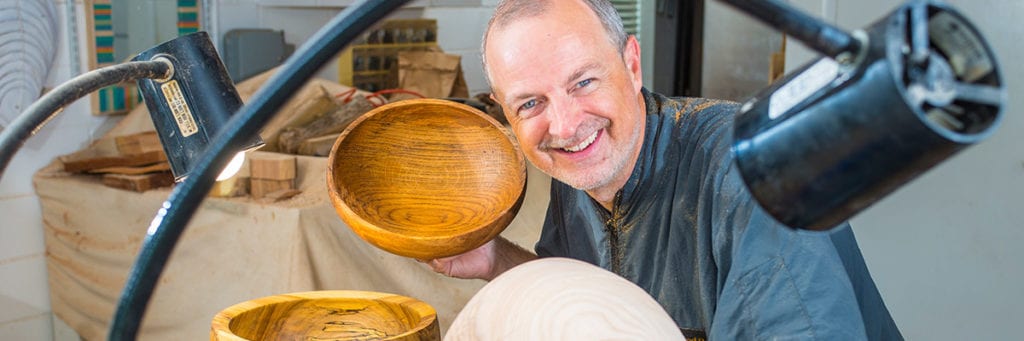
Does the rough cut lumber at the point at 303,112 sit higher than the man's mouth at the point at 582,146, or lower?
lower

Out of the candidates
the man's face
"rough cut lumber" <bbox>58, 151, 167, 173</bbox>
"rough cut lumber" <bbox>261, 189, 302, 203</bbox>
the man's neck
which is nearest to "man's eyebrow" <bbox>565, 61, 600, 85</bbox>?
the man's face

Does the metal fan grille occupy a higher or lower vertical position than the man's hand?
higher

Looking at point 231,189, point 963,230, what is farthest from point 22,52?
point 963,230

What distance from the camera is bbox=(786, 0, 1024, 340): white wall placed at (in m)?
A: 2.59

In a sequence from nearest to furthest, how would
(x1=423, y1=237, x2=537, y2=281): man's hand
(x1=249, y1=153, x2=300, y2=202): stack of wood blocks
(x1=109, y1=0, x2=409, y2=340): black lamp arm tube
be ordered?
(x1=109, y1=0, x2=409, y2=340): black lamp arm tube
(x1=423, y1=237, x2=537, y2=281): man's hand
(x1=249, y1=153, x2=300, y2=202): stack of wood blocks

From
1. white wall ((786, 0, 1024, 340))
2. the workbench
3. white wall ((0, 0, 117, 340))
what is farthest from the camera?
white wall ((0, 0, 117, 340))

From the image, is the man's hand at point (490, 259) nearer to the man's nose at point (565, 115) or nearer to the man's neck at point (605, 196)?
the man's neck at point (605, 196)

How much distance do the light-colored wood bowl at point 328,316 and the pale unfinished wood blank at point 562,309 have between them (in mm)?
285

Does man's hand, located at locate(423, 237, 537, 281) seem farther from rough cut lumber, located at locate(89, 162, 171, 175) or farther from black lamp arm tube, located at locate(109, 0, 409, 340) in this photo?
rough cut lumber, located at locate(89, 162, 171, 175)

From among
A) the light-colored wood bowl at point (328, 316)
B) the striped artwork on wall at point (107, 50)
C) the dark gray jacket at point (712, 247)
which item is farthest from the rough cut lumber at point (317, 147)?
the light-colored wood bowl at point (328, 316)

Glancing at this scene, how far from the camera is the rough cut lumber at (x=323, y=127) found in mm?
3297

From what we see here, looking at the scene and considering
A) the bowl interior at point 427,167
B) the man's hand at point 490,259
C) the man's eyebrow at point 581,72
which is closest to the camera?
the man's eyebrow at point 581,72

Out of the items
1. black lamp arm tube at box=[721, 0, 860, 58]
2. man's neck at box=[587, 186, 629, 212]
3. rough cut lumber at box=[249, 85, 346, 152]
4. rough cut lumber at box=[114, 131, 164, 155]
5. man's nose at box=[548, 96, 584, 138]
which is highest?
black lamp arm tube at box=[721, 0, 860, 58]

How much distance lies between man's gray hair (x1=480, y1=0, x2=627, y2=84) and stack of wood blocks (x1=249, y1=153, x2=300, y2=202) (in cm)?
153
